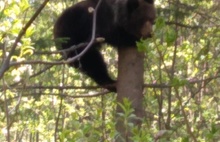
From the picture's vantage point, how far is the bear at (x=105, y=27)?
4.47 meters

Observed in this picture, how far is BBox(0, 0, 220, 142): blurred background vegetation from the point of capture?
216 cm

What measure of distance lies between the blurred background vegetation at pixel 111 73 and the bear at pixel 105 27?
0.21 meters

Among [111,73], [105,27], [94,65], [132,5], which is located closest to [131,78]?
[132,5]

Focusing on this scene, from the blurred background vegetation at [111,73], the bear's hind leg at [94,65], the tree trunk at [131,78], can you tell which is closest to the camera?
the blurred background vegetation at [111,73]

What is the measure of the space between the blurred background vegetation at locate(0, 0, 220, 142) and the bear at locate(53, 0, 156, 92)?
0.67ft

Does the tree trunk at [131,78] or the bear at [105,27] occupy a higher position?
the bear at [105,27]

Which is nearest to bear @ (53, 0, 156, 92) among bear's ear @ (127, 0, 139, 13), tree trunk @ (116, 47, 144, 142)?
bear's ear @ (127, 0, 139, 13)

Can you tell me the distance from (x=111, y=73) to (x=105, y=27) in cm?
305

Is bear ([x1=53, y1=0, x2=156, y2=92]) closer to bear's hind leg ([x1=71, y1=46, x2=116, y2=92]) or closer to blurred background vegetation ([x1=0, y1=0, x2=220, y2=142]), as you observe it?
bear's hind leg ([x1=71, y1=46, x2=116, y2=92])

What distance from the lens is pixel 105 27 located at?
4.82 meters

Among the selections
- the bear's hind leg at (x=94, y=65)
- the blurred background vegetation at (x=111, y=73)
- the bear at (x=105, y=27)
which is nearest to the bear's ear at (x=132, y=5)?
the bear at (x=105, y=27)

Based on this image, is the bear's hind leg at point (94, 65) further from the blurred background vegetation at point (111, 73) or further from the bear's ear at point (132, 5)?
the bear's ear at point (132, 5)

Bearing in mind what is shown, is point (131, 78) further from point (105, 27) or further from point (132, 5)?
point (105, 27)

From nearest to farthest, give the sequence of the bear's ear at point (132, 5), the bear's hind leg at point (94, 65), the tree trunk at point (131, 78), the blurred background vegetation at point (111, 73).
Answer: the blurred background vegetation at point (111, 73) → the tree trunk at point (131, 78) → the bear's ear at point (132, 5) → the bear's hind leg at point (94, 65)
